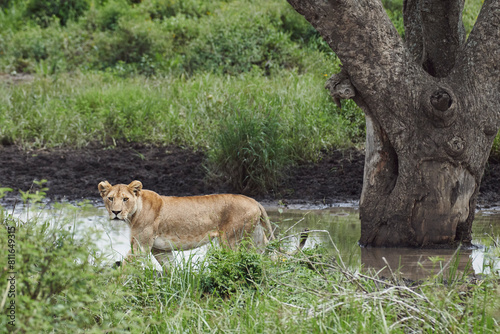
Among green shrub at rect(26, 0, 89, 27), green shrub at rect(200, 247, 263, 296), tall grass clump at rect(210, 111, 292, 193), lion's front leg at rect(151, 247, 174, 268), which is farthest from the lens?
green shrub at rect(26, 0, 89, 27)

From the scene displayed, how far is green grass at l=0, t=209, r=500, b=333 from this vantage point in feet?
12.0

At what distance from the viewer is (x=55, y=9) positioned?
23.7m

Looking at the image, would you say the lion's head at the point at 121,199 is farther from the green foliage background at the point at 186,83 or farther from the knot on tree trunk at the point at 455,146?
the green foliage background at the point at 186,83

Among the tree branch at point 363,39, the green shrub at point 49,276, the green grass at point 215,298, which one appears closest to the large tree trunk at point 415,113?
the tree branch at point 363,39

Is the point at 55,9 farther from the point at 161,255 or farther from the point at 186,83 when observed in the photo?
the point at 161,255

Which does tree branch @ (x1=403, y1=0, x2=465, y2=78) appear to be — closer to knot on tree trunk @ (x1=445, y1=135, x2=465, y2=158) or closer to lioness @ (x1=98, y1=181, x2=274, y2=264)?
knot on tree trunk @ (x1=445, y1=135, x2=465, y2=158)

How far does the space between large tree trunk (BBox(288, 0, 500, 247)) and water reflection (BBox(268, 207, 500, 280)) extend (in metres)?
0.24

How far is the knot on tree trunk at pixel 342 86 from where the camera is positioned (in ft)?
22.2

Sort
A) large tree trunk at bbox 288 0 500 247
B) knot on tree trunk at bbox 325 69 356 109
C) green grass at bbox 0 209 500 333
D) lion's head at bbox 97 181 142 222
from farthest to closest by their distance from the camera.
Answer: knot on tree trunk at bbox 325 69 356 109 < large tree trunk at bbox 288 0 500 247 < lion's head at bbox 97 181 142 222 < green grass at bbox 0 209 500 333

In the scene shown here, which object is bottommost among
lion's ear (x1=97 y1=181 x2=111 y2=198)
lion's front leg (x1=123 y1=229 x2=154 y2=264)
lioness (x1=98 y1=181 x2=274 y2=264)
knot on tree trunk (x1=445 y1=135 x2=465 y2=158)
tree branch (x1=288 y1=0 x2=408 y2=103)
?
lion's front leg (x1=123 y1=229 x2=154 y2=264)

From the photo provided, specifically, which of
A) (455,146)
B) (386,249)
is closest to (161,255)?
(386,249)

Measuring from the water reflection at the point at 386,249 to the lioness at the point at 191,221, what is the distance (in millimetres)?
333

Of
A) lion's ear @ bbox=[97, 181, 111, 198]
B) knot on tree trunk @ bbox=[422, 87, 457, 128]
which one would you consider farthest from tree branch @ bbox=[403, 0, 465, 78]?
lion's ear @ bbox=[97, 181, 111, 198]

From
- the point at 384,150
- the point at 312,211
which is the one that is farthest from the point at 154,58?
the point at 384,150
